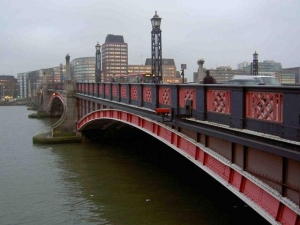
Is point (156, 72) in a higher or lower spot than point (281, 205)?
higher

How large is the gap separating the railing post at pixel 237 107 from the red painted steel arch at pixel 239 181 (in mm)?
1014

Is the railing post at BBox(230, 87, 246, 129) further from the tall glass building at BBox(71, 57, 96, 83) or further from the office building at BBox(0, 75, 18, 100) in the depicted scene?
the office building at BBox(0, 75, 18, 100)

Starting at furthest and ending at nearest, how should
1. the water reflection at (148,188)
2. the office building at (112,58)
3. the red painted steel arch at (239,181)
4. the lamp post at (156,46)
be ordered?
the office building at (112,58), the lamp post at (156,46), the water reflection at (148,188), the red painted steel arch at (239,181)

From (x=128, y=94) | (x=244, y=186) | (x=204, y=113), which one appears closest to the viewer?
(x=244, y=186)

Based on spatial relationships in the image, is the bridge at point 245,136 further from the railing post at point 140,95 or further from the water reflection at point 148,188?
the water reflection at point 148,188

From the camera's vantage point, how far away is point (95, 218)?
44.8ft

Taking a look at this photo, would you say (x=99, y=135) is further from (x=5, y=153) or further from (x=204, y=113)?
(x=204, y=113)

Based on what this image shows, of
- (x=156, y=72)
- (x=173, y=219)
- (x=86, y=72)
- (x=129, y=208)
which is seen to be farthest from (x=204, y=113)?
(x=86, y=72)

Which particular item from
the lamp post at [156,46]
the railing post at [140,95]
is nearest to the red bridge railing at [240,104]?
the railing post at [140,95]

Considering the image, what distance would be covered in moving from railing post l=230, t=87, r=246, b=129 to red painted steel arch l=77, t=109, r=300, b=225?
3.33 ft

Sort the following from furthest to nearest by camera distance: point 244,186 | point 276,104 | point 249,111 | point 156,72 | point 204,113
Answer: point 156,72 → point 204,113 → point 244,186 → point 249,111 → point 276,104

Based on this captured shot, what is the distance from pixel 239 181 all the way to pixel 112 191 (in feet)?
31.1

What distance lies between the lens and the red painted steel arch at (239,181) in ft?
22.5

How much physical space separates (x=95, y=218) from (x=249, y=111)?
26.2 ft
